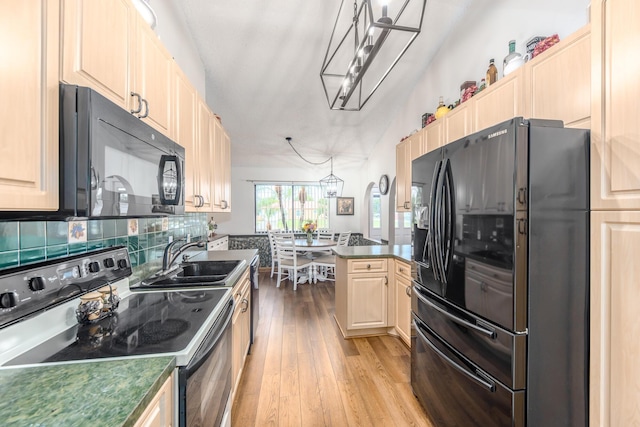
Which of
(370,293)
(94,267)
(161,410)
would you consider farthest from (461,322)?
(94,267)

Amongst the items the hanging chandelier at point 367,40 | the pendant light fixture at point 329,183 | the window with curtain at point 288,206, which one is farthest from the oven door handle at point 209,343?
the window with curtain at point 288,206

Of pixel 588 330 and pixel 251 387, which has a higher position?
pixel 588 330

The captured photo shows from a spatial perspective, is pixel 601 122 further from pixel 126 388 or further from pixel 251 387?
pixel 251 387

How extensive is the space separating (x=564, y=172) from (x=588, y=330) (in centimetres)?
66

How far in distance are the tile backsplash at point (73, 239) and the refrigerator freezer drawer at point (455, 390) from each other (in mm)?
1874

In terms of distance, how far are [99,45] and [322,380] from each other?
2.33 meters

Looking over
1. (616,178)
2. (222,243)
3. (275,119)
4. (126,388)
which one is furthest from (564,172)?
(222,243)

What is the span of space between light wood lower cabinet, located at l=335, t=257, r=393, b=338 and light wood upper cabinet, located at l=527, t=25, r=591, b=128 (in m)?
1.78

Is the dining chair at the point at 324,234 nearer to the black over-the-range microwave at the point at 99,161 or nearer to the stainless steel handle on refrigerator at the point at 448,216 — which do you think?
the stainless steel handle on refrigerator at the point at 448,216

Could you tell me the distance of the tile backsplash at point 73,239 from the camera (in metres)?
0.87

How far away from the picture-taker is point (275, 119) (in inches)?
165

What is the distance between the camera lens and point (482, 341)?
1227 millimetres

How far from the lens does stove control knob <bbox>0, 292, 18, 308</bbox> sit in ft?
2.56

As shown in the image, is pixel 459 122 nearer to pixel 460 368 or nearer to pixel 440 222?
pixel 440 222
